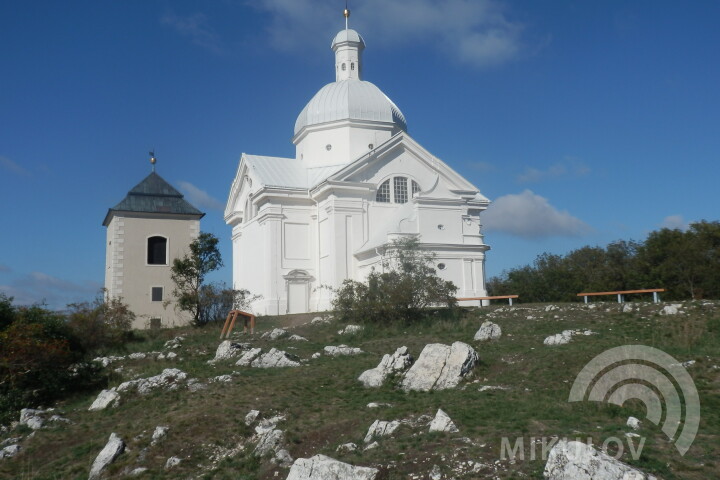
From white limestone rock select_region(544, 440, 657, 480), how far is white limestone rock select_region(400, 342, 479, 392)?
540 centimetres

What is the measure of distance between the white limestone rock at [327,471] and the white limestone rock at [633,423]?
4.24m

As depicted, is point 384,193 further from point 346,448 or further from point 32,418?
point 346,448

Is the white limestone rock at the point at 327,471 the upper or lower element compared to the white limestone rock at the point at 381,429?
lower

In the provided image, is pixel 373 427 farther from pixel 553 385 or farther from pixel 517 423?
pixel 553 385

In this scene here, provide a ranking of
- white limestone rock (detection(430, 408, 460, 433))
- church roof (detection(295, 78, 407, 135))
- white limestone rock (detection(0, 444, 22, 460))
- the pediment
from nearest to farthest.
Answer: white limestone rock (detection(430, 408, 460, 433))
white limestone rock (detection(0, 444, 22, 460))
the pediment
church roof (detection(295, 78, 407, 135))

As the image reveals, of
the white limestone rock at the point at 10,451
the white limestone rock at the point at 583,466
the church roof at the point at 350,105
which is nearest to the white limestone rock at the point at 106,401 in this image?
the white limestone rock at the point at 10,451

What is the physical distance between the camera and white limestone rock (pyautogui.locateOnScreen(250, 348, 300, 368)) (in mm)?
18812

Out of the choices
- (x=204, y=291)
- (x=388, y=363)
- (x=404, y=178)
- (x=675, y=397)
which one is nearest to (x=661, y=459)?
(x=675, y=397)

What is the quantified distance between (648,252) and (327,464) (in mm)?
28080

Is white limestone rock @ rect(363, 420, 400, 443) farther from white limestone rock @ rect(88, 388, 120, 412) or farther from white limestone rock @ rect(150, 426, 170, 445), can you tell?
white limestone rock @ rect(88, 388, 120, 412)

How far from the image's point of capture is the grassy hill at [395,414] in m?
10.9

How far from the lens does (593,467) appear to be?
30.6 feet

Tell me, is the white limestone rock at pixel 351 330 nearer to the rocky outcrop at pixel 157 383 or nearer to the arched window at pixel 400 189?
the rocky outcrop at pixel 157 383

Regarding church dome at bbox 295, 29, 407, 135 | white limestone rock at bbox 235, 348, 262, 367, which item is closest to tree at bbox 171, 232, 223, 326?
church dome at bbox 295, 29, 407, 135
